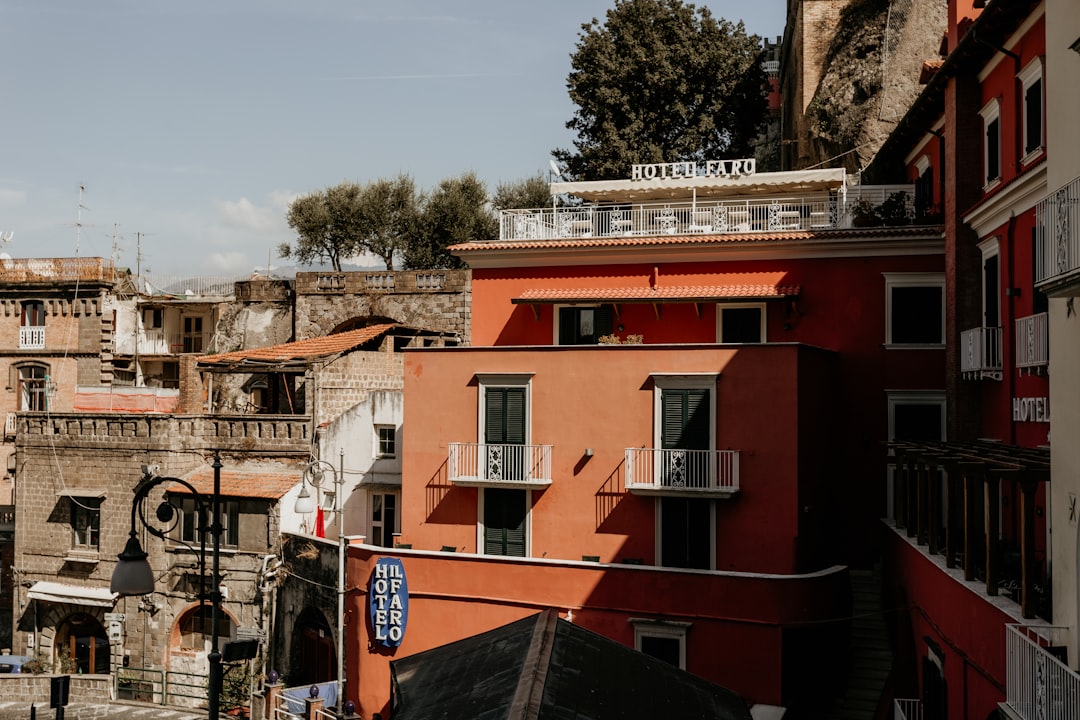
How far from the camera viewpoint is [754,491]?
22.1 m

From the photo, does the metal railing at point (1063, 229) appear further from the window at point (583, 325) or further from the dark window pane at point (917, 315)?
the window at point (583, 325)

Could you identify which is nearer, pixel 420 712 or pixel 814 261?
pixel 420 712

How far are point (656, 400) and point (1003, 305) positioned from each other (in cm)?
711

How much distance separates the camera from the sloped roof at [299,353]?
32219mm

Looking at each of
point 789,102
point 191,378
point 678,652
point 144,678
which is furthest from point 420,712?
point 789,102

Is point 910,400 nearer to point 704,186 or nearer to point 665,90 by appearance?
point 704,186

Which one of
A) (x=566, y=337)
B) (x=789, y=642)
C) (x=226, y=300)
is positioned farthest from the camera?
(x=226, y=300)

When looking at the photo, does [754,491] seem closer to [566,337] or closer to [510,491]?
[510,491]

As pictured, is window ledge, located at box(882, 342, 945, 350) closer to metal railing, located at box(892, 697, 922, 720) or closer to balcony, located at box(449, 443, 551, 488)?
balcony, located at box(449, 443, 551, 488)

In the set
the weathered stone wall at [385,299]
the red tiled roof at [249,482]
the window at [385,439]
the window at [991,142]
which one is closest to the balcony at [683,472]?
the window at [991,142]

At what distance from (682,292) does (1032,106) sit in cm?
1056

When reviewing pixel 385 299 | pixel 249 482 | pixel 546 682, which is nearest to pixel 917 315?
pixel 546 682

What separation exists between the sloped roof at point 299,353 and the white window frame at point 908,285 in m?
16.3

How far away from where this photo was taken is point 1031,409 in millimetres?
17219
